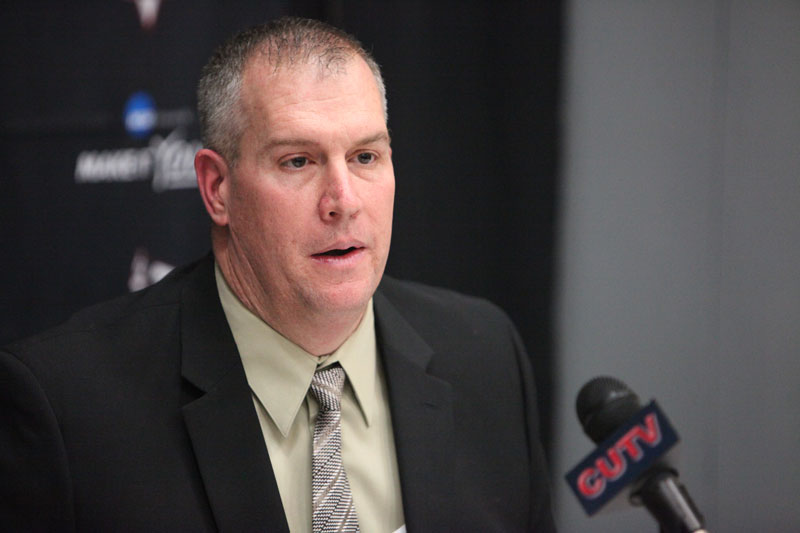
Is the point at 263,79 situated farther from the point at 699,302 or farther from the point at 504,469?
the point at 699,302

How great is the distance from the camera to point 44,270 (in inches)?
88.5

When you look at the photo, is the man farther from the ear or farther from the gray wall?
the gray wall

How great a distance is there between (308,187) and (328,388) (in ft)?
1.26

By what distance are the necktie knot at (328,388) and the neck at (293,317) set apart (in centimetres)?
4

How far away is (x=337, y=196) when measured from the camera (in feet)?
4.92

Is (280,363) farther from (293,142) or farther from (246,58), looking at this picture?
(246,58)

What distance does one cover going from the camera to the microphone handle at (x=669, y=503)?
104 cm

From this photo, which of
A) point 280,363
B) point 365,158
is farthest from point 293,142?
point 280,363

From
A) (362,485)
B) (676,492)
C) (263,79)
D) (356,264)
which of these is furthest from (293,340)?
(676,492)

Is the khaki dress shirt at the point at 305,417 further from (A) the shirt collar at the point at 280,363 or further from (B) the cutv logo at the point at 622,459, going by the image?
(B) the cutv logo at the point at 622,459

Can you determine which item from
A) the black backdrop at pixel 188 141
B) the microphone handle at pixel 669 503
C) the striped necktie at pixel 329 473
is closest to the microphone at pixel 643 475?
the microphone handle at pixel 669 503

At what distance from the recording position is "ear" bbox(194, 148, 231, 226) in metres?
1.60

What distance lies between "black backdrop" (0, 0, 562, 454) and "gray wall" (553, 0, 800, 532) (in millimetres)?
147

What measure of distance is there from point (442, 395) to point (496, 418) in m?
0.16
